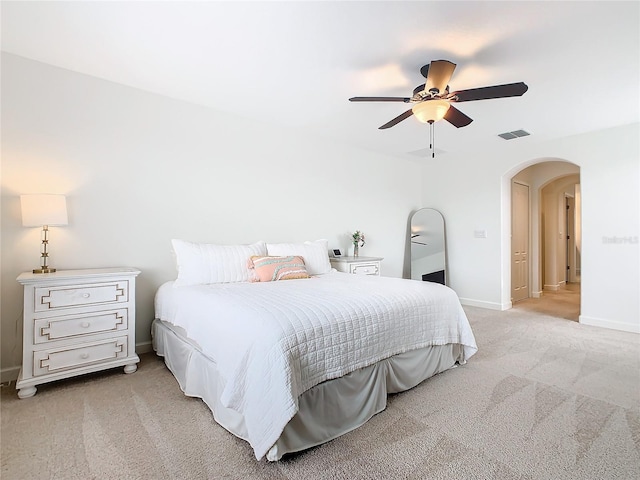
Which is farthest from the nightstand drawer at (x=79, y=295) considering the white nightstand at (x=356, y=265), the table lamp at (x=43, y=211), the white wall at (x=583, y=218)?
the white wall at (x=583, y=218)

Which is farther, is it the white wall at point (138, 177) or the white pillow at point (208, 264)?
the white pillow at point (208, 264)

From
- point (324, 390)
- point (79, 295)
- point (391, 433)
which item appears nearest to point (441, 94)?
point (324, 390)

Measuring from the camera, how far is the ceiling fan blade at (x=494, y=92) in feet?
6.95

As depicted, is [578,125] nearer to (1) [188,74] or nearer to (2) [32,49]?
(1) [188,74]

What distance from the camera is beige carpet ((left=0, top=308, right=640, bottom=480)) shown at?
4.92 ft

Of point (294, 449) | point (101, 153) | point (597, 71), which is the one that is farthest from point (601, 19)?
point (101, 153)

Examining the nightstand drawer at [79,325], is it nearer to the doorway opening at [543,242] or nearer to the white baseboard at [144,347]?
the white baseboard at [144,347]

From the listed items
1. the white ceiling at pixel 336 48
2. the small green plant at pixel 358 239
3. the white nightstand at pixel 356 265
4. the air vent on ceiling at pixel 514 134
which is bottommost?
the white nightstand at pixel 356 265

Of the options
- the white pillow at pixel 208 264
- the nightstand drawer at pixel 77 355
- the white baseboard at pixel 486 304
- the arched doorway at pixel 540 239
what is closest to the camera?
the nightstand drawer at pixel 77 355

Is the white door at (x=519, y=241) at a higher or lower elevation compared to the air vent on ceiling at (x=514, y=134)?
lower

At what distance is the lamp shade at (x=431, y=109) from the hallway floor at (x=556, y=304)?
3653 millimetres

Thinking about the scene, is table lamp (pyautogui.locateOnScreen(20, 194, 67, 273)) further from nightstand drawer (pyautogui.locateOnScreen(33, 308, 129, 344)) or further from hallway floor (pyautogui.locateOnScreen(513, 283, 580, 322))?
hallway floor (pyautogui.locateOnScreen(513, 283, 580, 322))

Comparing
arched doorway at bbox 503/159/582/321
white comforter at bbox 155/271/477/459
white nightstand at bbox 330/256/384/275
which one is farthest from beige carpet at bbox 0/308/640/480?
arched doorway at bbox 503/159/582/321

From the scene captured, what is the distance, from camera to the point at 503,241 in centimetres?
485
